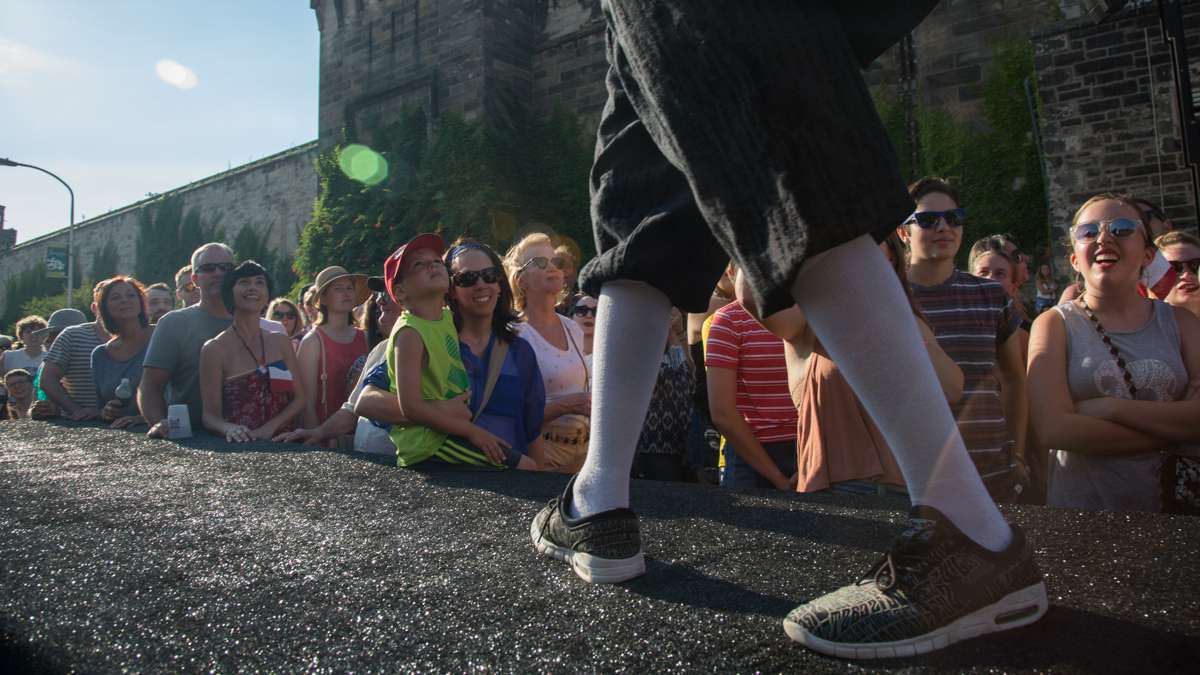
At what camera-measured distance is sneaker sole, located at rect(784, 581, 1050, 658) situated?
107 cm

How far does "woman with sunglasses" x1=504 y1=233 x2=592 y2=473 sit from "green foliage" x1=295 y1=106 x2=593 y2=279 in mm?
11081

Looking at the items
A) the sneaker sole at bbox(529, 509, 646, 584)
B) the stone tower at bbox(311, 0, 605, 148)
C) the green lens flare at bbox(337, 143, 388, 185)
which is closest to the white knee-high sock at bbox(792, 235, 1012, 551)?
the sneaker sole at bbox(529, 509, 646, 584)

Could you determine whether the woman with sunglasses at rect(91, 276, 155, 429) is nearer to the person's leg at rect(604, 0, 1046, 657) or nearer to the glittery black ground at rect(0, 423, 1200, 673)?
the glittery black ground at rect(0, 423, 1200, 673)

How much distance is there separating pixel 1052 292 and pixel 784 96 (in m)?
10.0

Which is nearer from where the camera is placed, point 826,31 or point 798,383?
point 826,31

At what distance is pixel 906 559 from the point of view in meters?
1.19

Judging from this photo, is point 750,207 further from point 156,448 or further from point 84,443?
point 84,443

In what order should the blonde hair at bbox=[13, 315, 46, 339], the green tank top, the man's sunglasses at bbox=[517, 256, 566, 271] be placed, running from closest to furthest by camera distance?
the green tank top → the man's sunglasses at bbox=[517, 256, 566, 271] → the blonde hair at bbox=[13, 315, 46, 339]

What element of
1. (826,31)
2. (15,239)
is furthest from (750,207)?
(15,239)

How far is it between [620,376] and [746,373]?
1.99 m

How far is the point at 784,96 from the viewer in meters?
1.20

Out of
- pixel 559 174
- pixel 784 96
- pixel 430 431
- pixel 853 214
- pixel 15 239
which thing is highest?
pixel 15 239

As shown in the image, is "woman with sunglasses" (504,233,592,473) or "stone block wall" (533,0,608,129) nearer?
"woman with sunglasses" (504,233,592,473)

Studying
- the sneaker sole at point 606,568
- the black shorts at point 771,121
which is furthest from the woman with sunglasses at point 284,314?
the black shorts at point 771,121
